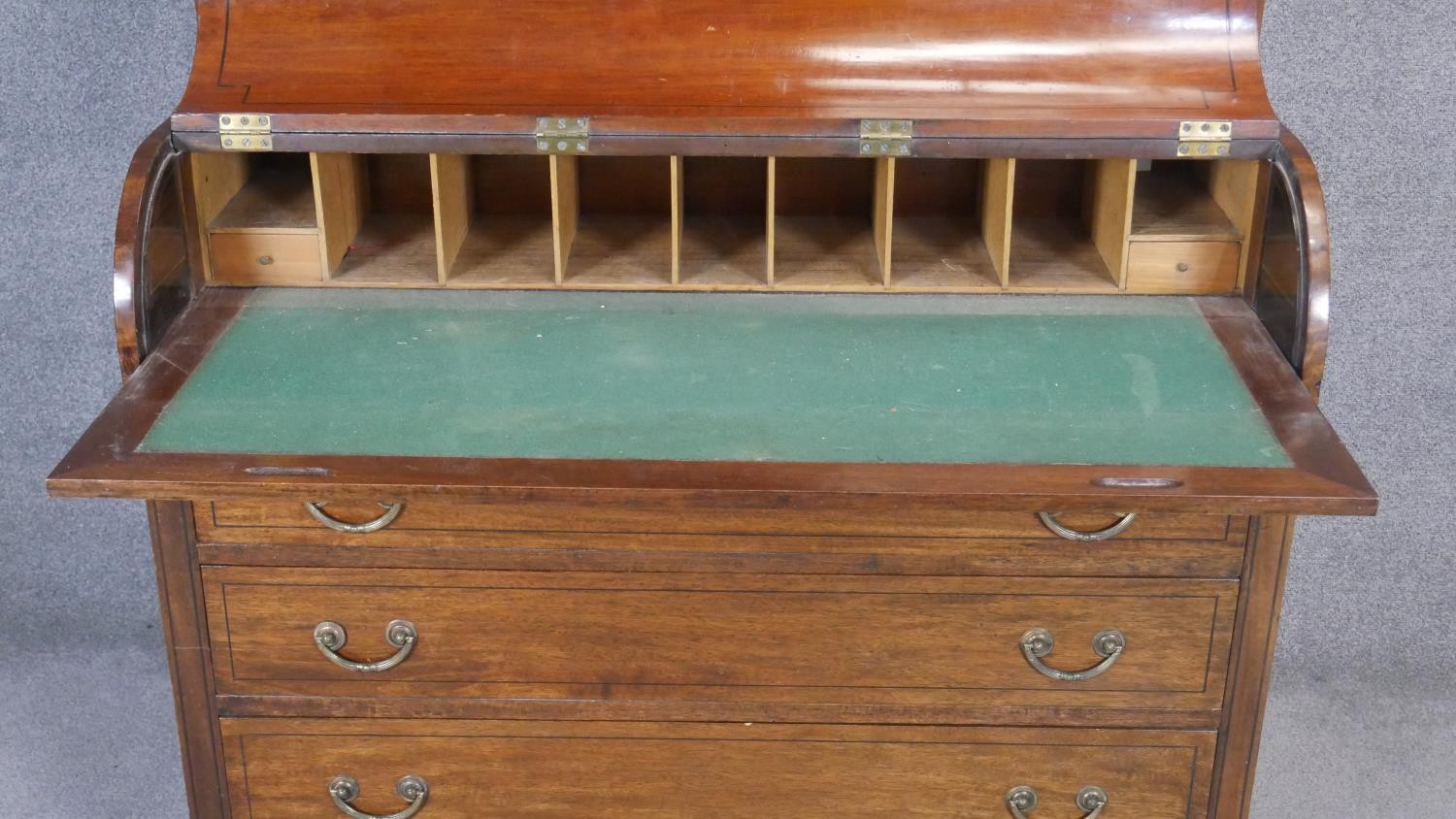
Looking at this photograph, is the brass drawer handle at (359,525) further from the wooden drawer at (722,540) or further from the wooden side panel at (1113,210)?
the wooden side panel at (1113,210)

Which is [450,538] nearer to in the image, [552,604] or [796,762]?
[552,604]

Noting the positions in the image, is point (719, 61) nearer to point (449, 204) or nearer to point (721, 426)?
point (449, 204)

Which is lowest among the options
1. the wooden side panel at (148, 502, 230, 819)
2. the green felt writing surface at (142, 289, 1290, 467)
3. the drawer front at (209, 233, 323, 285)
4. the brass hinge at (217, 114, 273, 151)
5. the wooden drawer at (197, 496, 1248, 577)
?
the wooden side panel at (148, 502, 230, 819)

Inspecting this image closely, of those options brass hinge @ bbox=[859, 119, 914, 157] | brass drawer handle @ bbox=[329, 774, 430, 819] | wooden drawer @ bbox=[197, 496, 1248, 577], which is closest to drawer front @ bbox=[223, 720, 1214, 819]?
brass drawer handle @ bbox=[329, 774, 430, 819]

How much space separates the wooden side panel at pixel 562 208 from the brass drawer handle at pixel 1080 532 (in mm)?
674

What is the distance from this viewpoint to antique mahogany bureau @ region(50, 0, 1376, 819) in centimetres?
170

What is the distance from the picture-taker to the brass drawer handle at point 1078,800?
6.17 feet

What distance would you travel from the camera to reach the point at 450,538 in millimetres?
1745

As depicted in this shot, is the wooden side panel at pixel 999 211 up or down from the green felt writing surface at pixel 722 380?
up

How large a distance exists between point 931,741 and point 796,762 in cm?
15

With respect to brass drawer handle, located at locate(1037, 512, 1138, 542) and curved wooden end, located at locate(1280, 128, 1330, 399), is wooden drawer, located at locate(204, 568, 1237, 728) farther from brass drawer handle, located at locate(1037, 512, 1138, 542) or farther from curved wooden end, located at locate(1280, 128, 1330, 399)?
curved wooden end, located at locate(1280, 128, 1330, 399)

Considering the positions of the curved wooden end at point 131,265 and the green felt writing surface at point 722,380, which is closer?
the green felt writing surface at point 722,380

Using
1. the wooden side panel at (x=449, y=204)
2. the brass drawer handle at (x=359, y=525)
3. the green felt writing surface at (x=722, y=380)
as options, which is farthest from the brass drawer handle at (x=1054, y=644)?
the wooden side panel at (x=449, y=204)

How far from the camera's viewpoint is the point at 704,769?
1887mm
